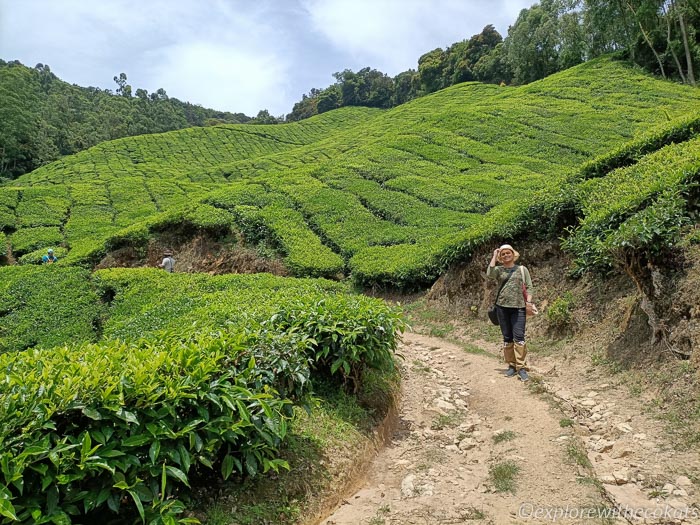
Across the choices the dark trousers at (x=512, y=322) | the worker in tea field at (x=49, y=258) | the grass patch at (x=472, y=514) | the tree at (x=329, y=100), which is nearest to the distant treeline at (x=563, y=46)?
the tree at (x=329, y=100)

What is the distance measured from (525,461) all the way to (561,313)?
4.06 m

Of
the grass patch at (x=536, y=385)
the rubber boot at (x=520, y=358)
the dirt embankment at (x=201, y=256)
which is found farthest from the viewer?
the dirt embankment at (x=201, y=256)

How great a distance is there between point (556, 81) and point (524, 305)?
1446 inches

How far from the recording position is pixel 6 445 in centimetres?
267

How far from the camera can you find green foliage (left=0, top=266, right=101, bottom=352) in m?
11.6

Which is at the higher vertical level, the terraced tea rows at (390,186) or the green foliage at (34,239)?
the terraced tea rows at (390,186)

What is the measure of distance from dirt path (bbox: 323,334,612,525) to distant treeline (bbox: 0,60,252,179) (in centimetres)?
5725

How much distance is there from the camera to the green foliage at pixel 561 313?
778cm

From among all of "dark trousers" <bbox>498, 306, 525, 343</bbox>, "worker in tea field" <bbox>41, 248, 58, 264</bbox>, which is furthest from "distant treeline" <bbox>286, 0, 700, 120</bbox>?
"worker in tea field" <bbox>41, 248, 58, 264</bbox>

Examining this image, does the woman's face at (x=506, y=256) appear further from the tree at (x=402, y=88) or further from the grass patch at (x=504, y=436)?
the tree at (x=402, y=88)

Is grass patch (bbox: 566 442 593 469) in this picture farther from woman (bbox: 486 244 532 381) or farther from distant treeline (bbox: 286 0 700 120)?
distant treeline (bbox: 286 0 700 120)

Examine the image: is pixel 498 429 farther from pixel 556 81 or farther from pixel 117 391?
pixel 556 81

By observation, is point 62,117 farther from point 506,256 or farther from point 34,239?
point 506,256

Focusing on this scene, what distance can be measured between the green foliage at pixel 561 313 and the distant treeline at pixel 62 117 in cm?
5722
